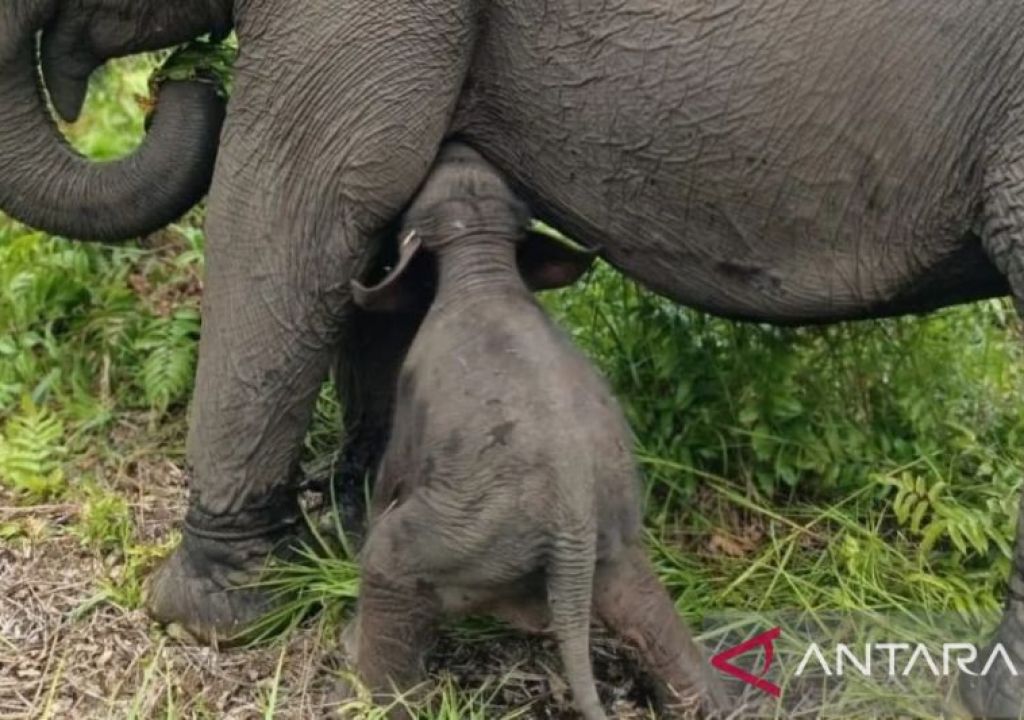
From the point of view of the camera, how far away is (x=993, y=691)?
317 cm

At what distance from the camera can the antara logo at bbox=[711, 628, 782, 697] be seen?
3305mm

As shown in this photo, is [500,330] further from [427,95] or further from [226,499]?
[226,499]

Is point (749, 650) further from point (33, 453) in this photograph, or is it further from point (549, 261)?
point (33, 453)

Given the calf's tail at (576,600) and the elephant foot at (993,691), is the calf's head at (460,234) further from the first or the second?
the elephant foot at (993,691)

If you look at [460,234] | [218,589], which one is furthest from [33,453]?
[460,234]

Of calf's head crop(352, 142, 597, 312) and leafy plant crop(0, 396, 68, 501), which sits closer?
calf's head crop(352, 142, 597, 312)

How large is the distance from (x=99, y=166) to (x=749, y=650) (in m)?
1.60

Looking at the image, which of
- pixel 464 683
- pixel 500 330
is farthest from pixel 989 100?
pixel 464 683

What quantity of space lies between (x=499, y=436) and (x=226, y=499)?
0.77 meters

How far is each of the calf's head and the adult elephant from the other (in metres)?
0.06

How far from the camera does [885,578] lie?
12.1 ft

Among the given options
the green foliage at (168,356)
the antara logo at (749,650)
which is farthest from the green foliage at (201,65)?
the antara logo at (749,650)

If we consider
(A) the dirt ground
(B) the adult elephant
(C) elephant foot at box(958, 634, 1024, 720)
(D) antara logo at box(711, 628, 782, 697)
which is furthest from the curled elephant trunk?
(C) elephant foot at box(958, 634, 1024, 720)

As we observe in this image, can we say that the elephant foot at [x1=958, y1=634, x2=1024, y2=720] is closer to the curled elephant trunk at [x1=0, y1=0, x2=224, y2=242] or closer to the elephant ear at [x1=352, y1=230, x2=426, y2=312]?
the elephant ear at [x1=352, y1=230, x2=426, y2=312]
